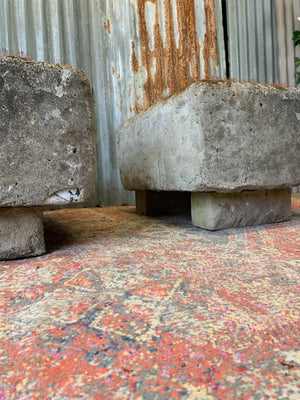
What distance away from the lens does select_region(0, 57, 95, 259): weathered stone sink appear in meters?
1.45

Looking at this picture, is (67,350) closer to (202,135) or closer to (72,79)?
(72,79)

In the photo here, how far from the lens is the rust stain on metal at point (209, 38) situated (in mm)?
4312

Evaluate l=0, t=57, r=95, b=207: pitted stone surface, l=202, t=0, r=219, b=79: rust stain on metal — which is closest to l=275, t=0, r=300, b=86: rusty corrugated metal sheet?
l=202, t=0, r=219, b=79: rust stain on metal

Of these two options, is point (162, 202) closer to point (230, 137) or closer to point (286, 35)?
point (230, 137)

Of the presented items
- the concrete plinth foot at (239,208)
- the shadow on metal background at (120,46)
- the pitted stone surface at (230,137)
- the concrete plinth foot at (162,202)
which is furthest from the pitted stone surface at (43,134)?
the shadow on metal background at (120,46)

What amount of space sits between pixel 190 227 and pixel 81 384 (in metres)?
1.67

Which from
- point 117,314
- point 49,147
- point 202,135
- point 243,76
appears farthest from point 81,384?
point 243,76

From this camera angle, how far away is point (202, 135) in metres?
1.86

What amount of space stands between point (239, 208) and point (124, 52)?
2.91 m

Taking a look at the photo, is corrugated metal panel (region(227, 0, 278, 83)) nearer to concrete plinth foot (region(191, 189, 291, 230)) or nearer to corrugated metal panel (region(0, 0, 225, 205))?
corrugated metal panel (region(0, 0, 225, 205))

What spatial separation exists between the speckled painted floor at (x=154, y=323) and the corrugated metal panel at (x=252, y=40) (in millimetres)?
3725

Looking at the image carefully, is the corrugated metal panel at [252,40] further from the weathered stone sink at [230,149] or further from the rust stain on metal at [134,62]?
the weathered stone sink at [230,149]

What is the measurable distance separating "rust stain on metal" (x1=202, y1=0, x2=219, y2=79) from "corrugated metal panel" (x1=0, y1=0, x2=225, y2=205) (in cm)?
4

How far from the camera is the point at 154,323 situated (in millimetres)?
870
